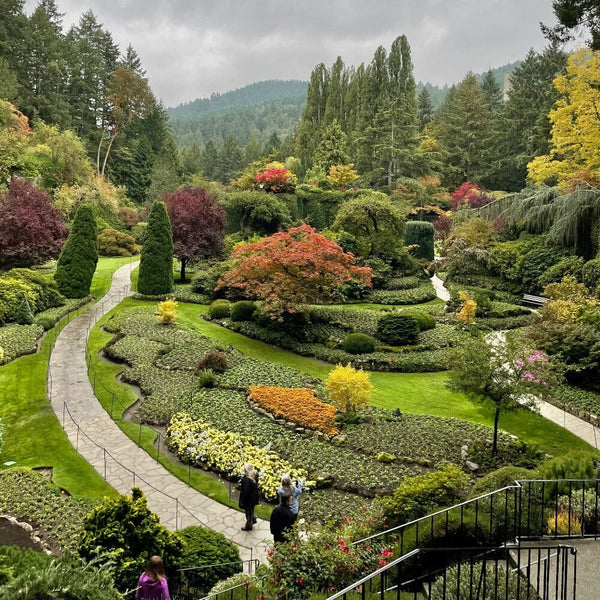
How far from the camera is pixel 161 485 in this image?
10.9 metres

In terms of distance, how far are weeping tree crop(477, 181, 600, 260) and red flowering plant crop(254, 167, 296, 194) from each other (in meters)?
18.2

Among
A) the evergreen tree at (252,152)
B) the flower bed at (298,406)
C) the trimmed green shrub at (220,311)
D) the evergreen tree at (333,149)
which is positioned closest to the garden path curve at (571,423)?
the flower bed at (298,406)

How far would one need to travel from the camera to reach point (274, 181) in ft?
135

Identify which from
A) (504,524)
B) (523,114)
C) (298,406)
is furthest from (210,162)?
(504,524)

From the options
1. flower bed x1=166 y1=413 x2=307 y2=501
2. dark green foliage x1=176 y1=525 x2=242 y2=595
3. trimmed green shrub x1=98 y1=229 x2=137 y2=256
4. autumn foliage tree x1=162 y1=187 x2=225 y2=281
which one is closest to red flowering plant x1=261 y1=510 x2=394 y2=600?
dark green foliage x1=176 y1=525 x2=242 y2=595

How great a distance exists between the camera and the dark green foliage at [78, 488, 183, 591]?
6941mm

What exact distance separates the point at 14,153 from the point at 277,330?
78.3ft

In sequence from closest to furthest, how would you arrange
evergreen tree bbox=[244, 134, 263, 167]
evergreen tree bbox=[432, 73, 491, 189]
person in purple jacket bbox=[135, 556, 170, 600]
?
person in purple jacket bbox=[135, 556, 170, 600], evergreen tree bbox=[432, 73, 491, 189], evergreen tree bbox=[244, 134, 263, 167]

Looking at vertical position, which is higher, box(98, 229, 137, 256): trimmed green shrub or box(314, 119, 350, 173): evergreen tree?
box(314, 119, 350, 173): evergreen tree

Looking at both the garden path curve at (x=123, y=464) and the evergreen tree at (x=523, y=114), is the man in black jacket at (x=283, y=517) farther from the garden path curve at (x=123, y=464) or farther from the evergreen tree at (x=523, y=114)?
the evergreen tree at (x=523, y=114)

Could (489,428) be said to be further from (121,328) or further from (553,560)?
(121,328)

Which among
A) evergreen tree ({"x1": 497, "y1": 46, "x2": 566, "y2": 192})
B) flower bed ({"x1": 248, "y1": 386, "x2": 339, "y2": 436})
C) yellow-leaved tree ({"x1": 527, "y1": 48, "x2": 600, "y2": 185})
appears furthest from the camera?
evergreen tree ({"x1": 497, "y1": 46, "x2": 566, "y2": 192})

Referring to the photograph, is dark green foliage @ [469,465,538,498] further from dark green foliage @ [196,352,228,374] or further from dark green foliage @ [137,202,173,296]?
dark green foliage @ [137,202,173,296]

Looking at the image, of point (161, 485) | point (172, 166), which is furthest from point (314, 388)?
point (172, 166)
